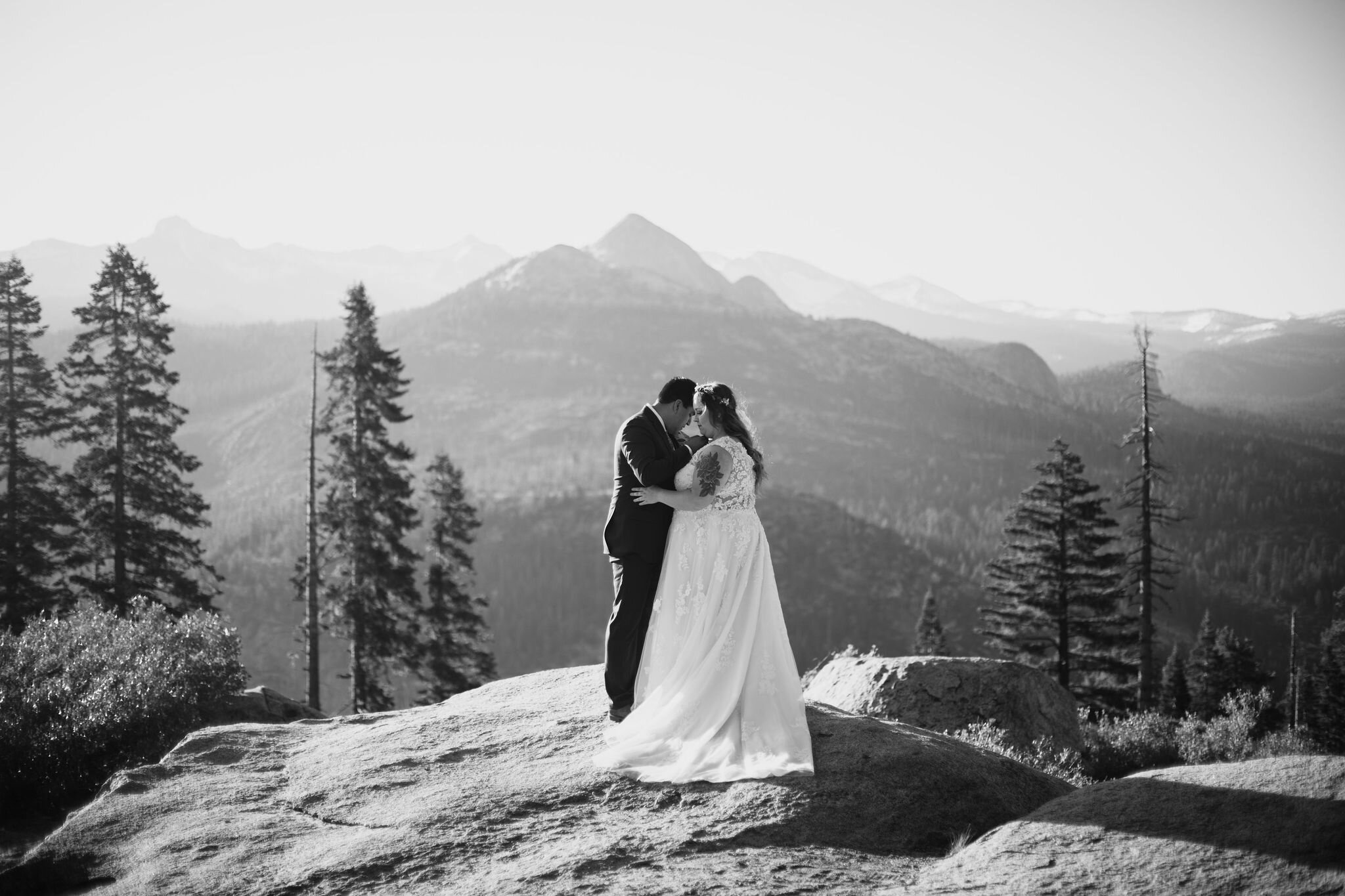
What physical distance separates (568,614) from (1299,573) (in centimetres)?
13955

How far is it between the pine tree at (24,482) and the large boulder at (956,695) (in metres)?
23.6

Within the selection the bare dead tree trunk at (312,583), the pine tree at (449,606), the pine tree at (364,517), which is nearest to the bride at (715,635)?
the bare dead tree trunk at (312,583)

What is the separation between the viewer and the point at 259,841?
7.38m

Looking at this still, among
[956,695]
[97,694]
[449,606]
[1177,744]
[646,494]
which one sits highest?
[646,494]

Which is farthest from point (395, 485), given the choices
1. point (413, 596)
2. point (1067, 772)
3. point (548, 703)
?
point (1067, 772)

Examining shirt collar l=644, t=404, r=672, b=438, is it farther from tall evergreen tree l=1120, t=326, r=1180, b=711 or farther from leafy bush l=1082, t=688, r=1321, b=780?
tall evergreen tree l=1120, t=326, r=1180, b=711

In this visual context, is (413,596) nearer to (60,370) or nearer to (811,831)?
(60,370)

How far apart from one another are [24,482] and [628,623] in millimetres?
25356

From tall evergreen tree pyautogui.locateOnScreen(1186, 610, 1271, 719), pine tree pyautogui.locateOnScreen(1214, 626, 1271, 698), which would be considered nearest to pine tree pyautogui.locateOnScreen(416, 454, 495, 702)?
tall evergreen tree pyautogui.locateOnScreen(1186, 610, 1271, 719)

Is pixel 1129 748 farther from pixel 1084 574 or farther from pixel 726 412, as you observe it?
pixel 1084 574

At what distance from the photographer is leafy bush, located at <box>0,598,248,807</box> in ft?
38.0

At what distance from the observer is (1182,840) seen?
604 centimetres

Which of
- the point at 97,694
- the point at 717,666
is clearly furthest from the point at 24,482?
the point at 717,666

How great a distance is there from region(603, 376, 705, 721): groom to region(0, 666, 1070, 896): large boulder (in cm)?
65
